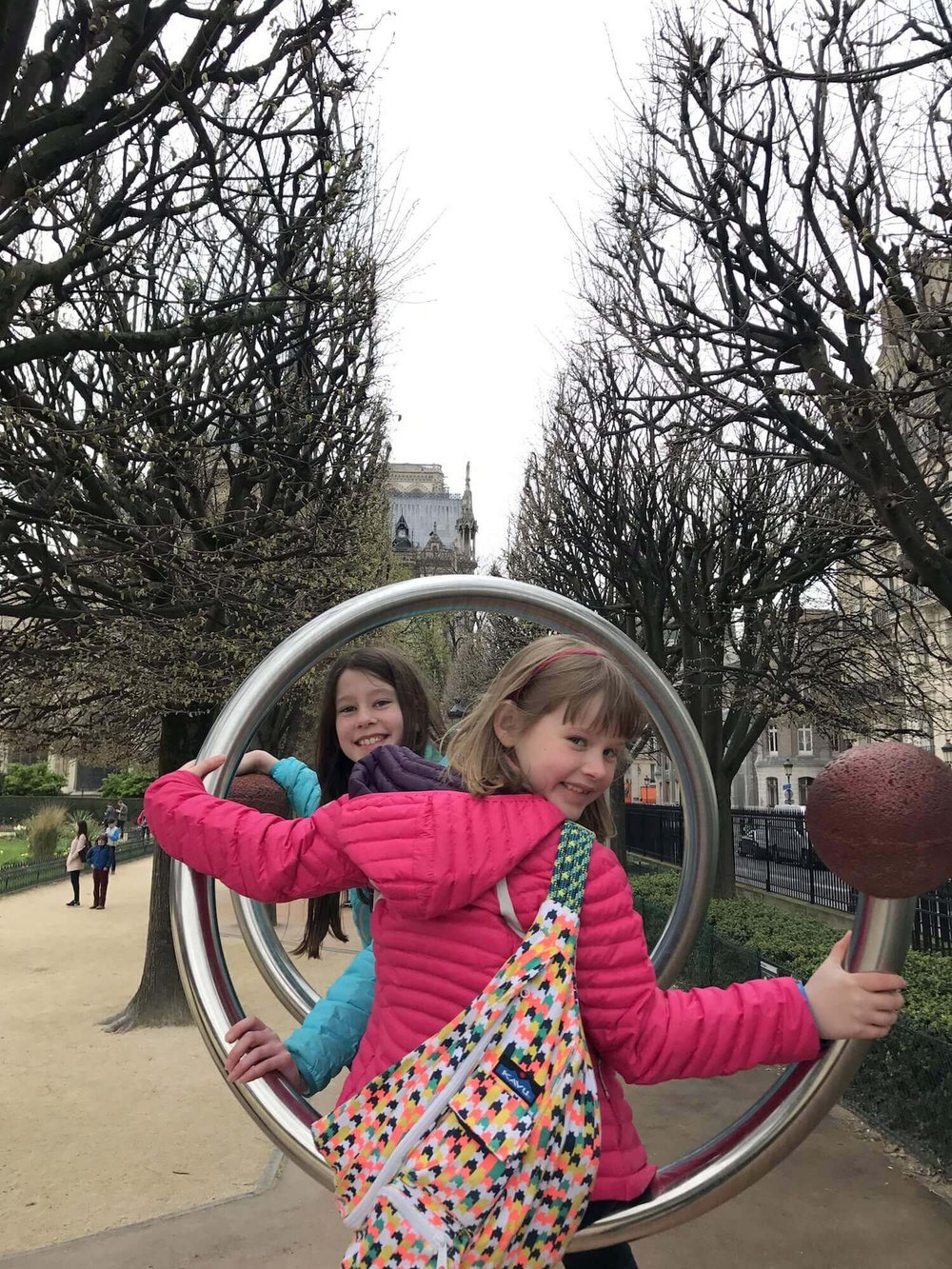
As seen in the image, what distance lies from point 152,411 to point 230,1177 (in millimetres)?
5384

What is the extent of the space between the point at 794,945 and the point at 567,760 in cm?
864

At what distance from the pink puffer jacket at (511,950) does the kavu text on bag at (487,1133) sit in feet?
0.25

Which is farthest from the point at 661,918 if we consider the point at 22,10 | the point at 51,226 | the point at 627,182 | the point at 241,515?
the point at 22,10

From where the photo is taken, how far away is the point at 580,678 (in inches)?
76.7

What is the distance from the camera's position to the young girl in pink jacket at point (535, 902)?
180cm

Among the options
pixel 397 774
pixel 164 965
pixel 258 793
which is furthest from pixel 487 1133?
pixel 164 965

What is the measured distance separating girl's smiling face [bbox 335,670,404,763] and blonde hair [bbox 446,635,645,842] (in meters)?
0.94

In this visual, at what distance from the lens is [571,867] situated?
71.9 inches

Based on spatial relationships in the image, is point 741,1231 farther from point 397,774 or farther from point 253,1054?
point 397,774

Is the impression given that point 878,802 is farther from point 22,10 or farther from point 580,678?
point 22,10

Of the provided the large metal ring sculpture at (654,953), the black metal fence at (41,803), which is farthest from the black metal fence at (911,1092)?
the black metal fence at (41,803)

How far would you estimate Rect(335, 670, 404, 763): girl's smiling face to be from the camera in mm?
3012

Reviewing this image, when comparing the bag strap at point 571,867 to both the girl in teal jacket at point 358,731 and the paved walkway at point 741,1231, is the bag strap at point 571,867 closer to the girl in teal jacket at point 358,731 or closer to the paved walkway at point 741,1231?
the girl in teal jacket at point 358,731

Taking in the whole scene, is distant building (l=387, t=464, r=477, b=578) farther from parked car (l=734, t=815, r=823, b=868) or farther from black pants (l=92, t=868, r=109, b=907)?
black pants (l=92, t=868, r=109, b=907)
